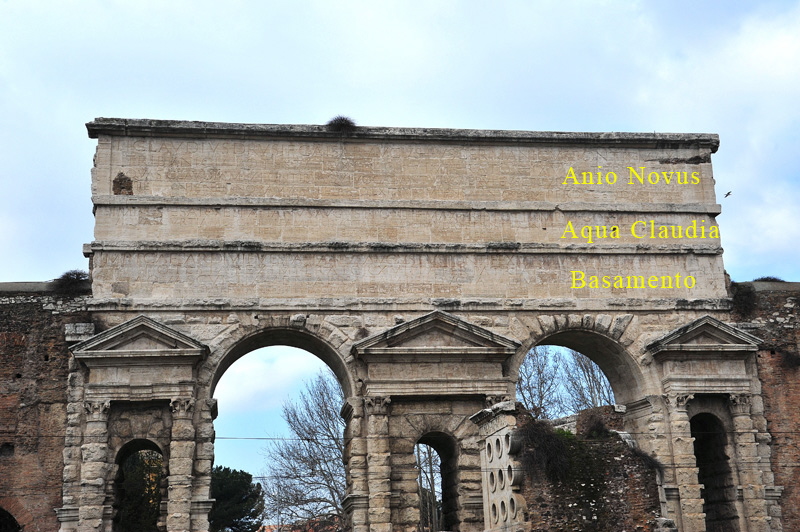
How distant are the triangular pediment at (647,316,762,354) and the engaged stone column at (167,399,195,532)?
30.7 feet

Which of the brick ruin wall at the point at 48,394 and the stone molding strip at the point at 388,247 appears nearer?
the brick ruin wall at the point at 48,394

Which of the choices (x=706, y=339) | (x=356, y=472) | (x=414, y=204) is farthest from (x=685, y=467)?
(x=414, y=204)

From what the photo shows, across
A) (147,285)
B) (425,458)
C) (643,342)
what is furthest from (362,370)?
(425,458)

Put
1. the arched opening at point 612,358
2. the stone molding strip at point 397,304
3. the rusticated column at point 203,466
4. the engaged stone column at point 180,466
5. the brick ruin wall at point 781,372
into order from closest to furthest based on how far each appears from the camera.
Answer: the engaged stone column at point 180,466, the rusticated column at point 203,466, the stone molding strip at point 397,304, the brick ruin wall at point 781,372, the arched opening at point 612,358

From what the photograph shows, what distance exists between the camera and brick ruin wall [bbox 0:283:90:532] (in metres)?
18.3

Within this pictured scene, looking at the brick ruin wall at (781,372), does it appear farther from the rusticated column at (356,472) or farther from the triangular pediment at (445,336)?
the rusticated column at (356,472)

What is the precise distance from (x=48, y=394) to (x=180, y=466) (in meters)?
3.13

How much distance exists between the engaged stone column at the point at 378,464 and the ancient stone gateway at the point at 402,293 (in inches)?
1.6

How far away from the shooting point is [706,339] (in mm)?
20109

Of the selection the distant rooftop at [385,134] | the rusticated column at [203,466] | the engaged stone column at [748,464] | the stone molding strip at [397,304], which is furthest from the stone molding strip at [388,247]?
the engaged stone column at [748,464]

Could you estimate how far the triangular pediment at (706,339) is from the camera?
64.8 ft

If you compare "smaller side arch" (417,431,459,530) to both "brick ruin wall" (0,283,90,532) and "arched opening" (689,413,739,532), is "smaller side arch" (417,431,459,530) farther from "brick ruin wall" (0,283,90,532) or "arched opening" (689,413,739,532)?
"brick ruin wall" (0,283,90,532)

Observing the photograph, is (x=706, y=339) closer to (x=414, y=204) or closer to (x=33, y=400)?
(x=414, y=204)

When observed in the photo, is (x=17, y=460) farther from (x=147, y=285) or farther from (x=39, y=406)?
(x=147, y=285)
